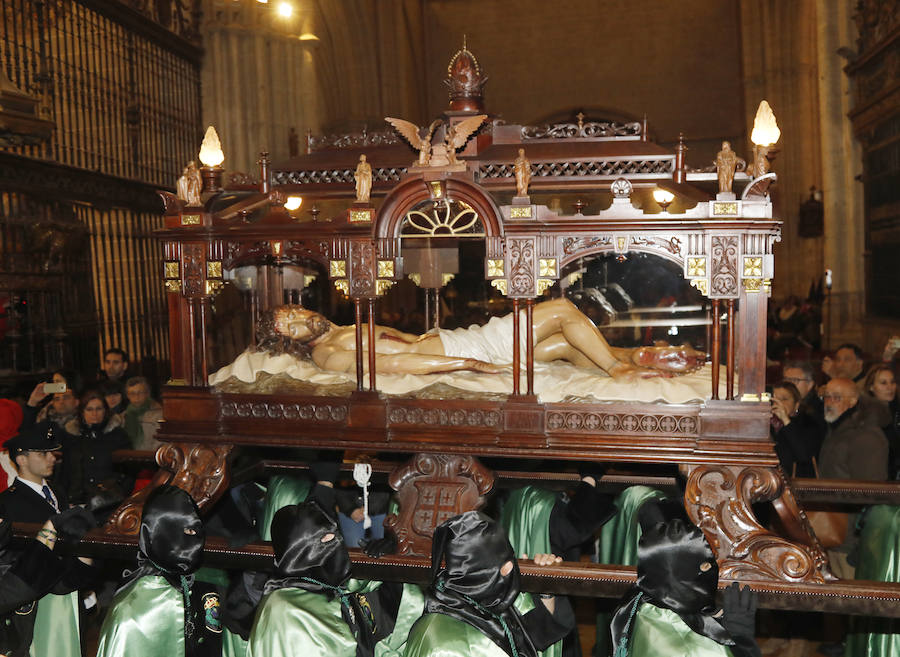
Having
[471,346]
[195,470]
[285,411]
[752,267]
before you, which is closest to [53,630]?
[195,470]

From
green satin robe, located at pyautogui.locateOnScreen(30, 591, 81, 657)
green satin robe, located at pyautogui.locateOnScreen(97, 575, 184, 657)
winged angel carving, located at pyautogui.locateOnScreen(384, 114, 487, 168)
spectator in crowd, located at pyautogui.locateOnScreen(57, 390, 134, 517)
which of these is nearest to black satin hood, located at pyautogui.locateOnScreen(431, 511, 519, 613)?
green satin robe, located at pyautogui.locateOnScreen(97, 575, 184, 657)

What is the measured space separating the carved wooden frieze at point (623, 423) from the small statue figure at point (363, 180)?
4.88 feet

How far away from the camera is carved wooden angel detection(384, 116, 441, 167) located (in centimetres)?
432

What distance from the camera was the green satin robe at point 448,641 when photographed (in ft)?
9.21

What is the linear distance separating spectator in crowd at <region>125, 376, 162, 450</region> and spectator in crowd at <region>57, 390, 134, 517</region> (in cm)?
42

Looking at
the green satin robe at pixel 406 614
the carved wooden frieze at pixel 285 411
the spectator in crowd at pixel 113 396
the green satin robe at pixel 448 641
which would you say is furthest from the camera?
the spectator in crowd at pixel 113 396

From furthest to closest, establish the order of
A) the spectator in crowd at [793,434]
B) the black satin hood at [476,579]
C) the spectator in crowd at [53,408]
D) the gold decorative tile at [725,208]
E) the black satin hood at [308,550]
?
the spectator in crowd at [53,408]
the spectator in crowd at [793,434]
the gold decorative tile at [725,208]
the black satin hood at [308,550]
the black satin hood at [476,579]

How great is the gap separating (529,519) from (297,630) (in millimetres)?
2269

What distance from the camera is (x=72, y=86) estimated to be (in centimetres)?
966

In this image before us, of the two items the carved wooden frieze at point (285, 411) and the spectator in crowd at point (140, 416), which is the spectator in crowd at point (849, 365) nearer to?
the carved wooden frieze at point (285, 411)

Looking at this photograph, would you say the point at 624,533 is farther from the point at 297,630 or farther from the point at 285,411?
the point at 297,630

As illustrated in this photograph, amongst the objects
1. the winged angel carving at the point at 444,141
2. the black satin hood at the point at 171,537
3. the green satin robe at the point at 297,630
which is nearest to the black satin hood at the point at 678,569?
the green satin robe at the point at 297,630

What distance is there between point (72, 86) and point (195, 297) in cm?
627

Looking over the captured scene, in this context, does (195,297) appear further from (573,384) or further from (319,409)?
(573,384)
